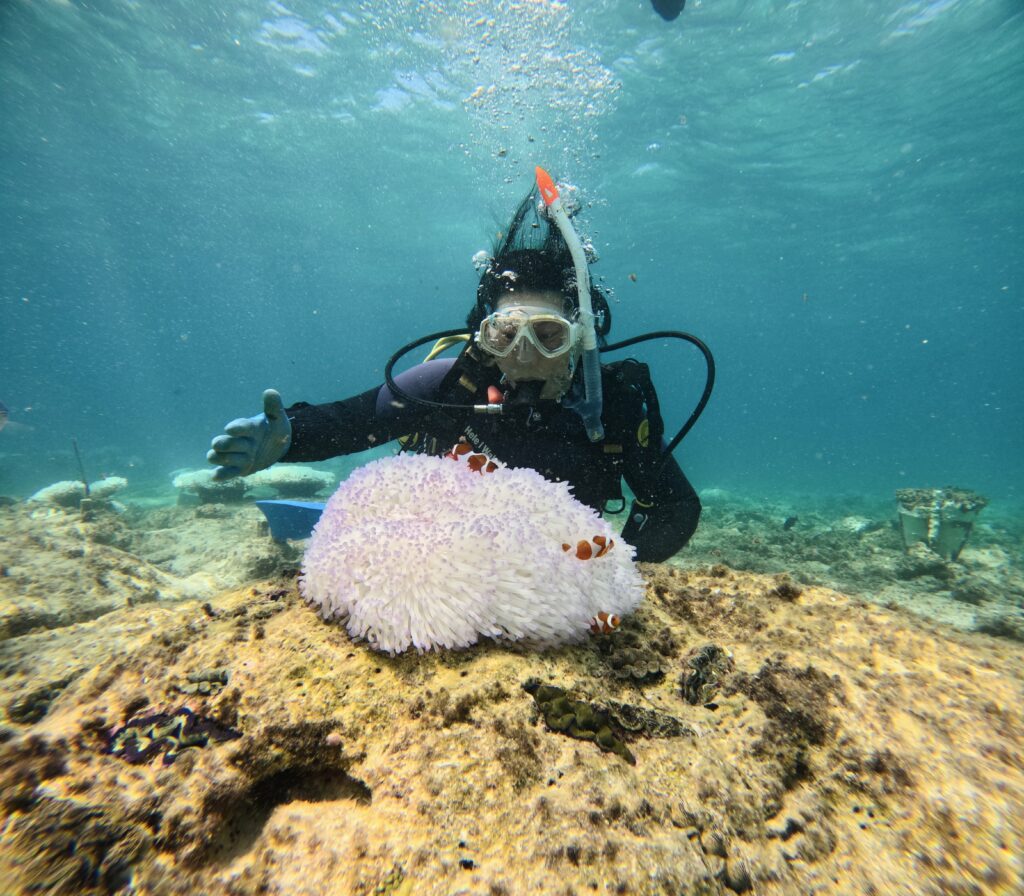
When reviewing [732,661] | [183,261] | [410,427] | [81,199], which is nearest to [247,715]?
[732,661]

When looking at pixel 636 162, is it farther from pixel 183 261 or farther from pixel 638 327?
pixel 638 327

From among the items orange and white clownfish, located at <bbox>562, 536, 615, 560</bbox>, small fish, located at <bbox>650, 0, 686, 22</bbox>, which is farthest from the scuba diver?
small fish, located at <bbox>650, 0, 686, 22</bbox>

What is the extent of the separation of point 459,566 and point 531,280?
8.57ft

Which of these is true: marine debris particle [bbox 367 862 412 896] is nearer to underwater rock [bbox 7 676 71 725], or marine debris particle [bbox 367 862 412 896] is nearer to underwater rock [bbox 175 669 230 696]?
underwater rock [bbox 175 669 230 696]

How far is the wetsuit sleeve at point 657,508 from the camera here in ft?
11.0

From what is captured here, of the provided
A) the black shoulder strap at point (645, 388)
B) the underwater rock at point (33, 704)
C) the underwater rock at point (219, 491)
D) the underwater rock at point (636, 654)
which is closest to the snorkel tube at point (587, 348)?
the black shoulder strap at point (645, 388)

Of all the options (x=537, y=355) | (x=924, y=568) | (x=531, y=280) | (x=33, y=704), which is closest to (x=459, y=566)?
(x=33, y=704)

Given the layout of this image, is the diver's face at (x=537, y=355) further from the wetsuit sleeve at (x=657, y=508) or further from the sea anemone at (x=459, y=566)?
the sea anemone at (x=459, y=566)

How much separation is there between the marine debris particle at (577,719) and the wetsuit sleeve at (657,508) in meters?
2.24

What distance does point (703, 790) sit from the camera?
104 cm

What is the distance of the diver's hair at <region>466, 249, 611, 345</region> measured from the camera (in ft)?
11.3

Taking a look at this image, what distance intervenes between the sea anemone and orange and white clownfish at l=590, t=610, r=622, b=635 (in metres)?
0.02

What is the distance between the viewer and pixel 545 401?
337 cm

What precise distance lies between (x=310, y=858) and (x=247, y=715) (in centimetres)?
36
